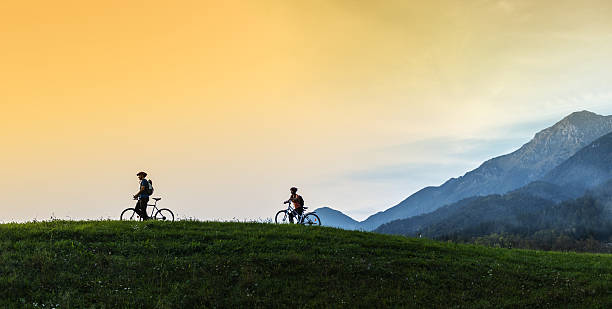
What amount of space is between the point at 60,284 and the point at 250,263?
24.2 feet

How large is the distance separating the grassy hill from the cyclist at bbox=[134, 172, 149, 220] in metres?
3.15

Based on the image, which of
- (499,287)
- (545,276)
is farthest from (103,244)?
(545,276)

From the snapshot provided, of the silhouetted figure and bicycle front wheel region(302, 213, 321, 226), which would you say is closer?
the silhouetted figure

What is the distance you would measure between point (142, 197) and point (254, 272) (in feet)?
44.5

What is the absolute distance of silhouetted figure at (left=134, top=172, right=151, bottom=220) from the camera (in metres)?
28.8

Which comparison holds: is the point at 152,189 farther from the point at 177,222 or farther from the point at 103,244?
the point at 103,244

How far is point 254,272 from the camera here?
18.5 meters

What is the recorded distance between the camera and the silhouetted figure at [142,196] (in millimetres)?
28781

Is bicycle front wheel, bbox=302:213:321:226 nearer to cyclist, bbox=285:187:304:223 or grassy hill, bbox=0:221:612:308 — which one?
cyclist, bbox=285:187:304:223

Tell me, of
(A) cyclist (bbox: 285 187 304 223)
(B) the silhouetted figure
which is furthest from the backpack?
(A) cyclist (bbox: 285 187 304 223)

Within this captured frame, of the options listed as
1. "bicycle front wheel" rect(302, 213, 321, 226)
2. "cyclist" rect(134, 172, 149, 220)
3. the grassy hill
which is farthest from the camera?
"bicycle front wheel" rect(302, 213, 321, 226)

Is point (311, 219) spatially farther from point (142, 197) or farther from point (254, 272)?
point (254, 272)

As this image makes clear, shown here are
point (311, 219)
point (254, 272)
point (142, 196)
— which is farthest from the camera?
point (311, 219)

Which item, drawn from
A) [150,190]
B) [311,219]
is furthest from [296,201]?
[150,190]
